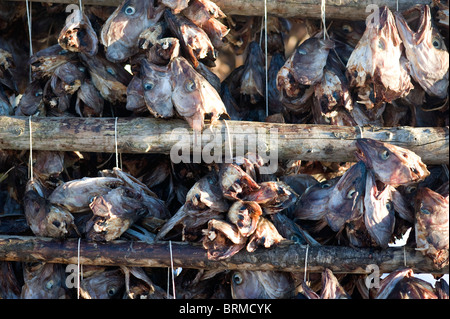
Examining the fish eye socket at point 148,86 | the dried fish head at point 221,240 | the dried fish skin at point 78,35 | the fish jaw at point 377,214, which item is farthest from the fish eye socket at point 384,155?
the dried fish skin at point 78,35

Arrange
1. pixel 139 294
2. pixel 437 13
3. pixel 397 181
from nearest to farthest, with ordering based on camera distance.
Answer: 1. pixel 397 181
2. pixel 139 294
3. pixel 437 13

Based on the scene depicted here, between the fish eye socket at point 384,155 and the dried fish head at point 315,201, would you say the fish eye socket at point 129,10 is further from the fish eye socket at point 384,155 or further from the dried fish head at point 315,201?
the fish eye socket at point 384,155

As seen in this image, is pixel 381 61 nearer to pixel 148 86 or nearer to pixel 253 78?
pixel 253 78

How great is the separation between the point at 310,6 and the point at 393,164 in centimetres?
104

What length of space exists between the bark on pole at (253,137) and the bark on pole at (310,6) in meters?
0.66

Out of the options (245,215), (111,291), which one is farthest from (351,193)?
(111,291)

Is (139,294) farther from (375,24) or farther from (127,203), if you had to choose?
(375,24)

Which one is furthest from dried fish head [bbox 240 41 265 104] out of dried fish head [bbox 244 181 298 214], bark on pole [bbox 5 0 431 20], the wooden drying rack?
dried fish head [bbox 244 181 298 214]

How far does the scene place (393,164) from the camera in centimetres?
341

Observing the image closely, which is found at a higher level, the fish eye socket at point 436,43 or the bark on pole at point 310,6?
the bark on pole at point 310,6

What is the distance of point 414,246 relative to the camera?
3518mm

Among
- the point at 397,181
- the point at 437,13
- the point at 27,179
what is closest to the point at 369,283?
the point at 397,181

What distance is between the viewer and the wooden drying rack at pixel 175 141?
351 cm

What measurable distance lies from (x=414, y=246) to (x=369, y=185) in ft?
→ 1.21
